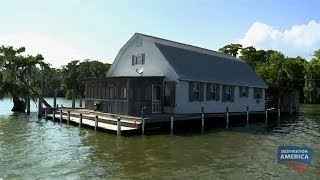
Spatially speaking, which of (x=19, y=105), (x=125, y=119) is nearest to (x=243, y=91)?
(x=125, y=119)

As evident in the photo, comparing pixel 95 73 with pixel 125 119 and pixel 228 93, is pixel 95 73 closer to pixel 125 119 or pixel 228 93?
pixel 228 93

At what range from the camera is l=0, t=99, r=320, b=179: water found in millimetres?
14664

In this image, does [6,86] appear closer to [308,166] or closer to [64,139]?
[64,139]

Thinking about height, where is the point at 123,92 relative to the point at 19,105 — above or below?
above

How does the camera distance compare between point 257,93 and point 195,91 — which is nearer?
point 195,91

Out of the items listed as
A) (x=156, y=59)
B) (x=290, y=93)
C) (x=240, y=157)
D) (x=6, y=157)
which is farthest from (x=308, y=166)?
(x=290, y=93)

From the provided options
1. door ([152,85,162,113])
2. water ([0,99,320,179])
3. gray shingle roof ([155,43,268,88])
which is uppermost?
gray shingle roof ([155,43,268,88])

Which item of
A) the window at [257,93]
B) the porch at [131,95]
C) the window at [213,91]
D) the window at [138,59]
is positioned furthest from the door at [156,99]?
the window at [257,93]

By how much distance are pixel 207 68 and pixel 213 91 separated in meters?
2.33

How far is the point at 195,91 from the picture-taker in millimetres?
31844

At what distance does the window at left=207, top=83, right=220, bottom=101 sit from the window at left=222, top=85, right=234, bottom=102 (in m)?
1.13

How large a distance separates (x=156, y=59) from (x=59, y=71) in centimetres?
8552

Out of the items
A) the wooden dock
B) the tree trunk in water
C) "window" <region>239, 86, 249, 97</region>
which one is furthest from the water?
the tree trunk in water

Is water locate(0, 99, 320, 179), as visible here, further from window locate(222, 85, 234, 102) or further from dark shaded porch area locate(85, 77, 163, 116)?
window locate(222, 85, 234, 102)
